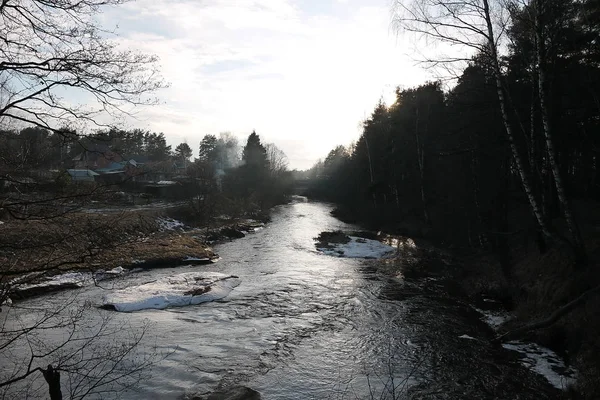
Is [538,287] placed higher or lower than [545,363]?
higher

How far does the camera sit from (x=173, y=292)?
1475 cm

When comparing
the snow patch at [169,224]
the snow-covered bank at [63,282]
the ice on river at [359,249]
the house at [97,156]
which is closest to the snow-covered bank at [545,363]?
the house at [97,156]

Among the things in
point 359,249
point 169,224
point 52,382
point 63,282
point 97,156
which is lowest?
point 63,282

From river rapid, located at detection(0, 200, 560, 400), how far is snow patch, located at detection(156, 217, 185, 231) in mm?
14050

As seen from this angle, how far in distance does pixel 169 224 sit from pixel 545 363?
2867 cm

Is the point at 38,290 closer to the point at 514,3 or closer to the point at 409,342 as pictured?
the point at 409,342

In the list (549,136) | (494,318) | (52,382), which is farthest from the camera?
(494,318)

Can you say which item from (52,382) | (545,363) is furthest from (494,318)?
(52,382)

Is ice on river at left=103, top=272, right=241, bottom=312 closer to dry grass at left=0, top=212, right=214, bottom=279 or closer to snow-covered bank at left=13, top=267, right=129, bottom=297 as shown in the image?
snow-covered bank at left=13, top=267, right=129, bottom=297

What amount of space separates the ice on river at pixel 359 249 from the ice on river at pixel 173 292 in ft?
29.3

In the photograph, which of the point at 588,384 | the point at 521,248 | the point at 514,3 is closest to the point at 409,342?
the point at 588,384

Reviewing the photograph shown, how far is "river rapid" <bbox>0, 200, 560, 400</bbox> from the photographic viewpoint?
8.01 metres

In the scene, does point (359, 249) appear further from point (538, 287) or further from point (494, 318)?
point (538, 287)

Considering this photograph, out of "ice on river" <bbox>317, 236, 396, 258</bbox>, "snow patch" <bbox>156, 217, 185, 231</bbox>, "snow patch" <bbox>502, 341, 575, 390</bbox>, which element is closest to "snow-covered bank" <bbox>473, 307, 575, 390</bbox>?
"snow patch" <bbox>502, 341, 575, 390</bbox>
